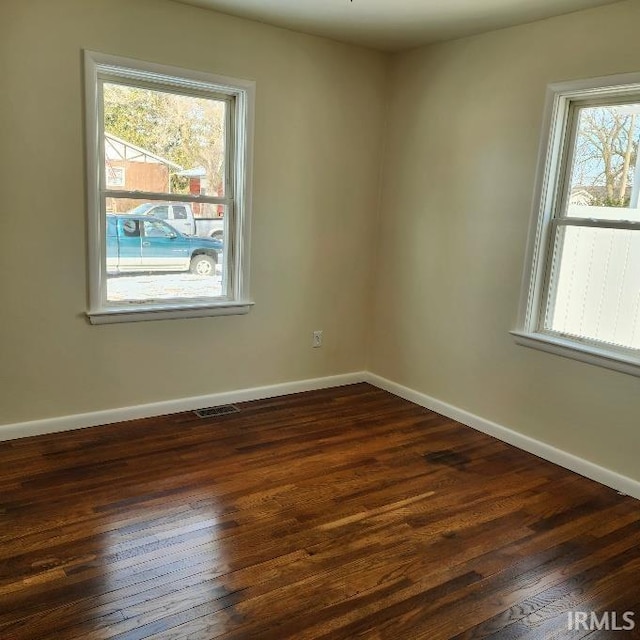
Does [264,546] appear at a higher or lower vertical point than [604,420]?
lower

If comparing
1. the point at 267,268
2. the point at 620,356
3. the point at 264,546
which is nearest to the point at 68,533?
the point at 264,546

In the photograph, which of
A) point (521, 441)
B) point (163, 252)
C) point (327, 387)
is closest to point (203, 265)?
point (163, 252)

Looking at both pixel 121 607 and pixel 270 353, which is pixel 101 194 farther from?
pixel 121 607

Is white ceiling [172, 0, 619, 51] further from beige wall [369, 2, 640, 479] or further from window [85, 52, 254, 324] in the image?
window [85, 52, 254, 324]

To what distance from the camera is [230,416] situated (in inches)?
152

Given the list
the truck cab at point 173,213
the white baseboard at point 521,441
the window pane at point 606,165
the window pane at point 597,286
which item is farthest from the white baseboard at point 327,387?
the window pane at point 606,165

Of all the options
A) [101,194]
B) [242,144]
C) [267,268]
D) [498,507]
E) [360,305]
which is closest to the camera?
[498,507]

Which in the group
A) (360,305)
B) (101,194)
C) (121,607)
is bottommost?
(121,607)

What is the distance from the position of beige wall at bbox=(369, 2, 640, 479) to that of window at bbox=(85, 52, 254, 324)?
122 centimetres

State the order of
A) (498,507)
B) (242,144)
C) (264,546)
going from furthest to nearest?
(242,144), (498,507), (264,546)

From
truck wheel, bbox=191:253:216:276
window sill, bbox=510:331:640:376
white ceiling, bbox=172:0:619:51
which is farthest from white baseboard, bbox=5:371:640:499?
white ceiling, bbox=172:0:619:51

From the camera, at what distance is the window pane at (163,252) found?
3535 millimetres

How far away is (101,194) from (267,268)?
3.94ft

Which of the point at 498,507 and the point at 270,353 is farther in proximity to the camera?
the point at 270,353
